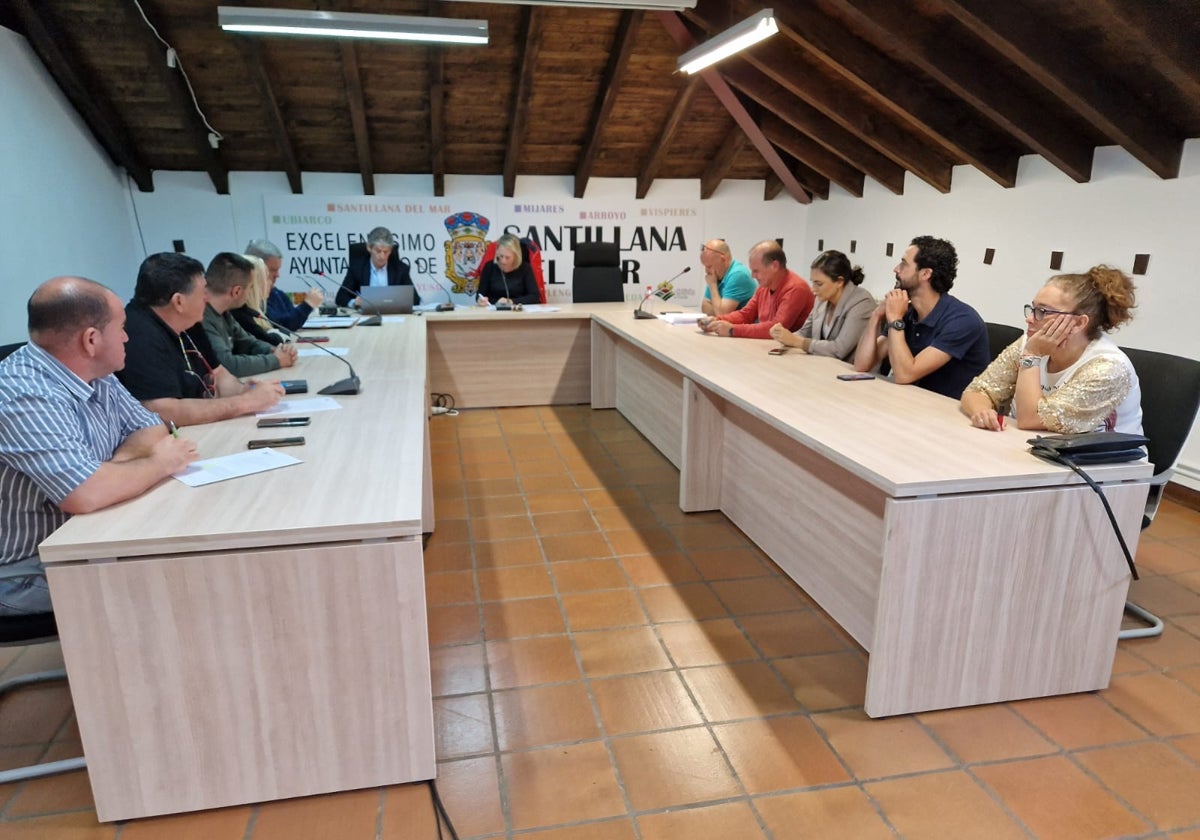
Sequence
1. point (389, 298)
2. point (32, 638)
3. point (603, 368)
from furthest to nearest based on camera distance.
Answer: point (603, 368), point (389, 298), point (32, 638)

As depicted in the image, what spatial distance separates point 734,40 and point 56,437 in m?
3.88

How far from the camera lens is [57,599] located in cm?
150

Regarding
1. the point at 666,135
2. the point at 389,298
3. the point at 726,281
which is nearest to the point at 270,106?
the point at 389,298

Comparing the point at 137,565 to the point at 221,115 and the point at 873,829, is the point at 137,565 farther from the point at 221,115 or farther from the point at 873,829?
the point at 221,115

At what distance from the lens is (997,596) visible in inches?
77.2

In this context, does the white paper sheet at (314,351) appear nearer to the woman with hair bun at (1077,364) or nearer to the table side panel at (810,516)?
the table side panel at (810,516)

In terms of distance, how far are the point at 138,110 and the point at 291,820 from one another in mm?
6230

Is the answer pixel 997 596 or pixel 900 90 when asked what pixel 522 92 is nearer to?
pixel 900 90

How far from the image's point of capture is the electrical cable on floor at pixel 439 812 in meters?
1.66

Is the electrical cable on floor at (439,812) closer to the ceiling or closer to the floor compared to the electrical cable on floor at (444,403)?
closer to the floor

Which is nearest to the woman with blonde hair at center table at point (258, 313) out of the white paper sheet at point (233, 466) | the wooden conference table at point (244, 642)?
the white paper sheet at point (233, 466)

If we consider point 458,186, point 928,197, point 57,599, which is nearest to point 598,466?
point 57,599

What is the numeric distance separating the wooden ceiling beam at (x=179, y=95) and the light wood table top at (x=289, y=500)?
424 cm

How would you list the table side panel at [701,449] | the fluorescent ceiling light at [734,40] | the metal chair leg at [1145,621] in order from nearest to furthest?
the metal chair leg at [1145,621] < the table side panel at [701,449] < the fluorescent ceiling light at [734,40]
